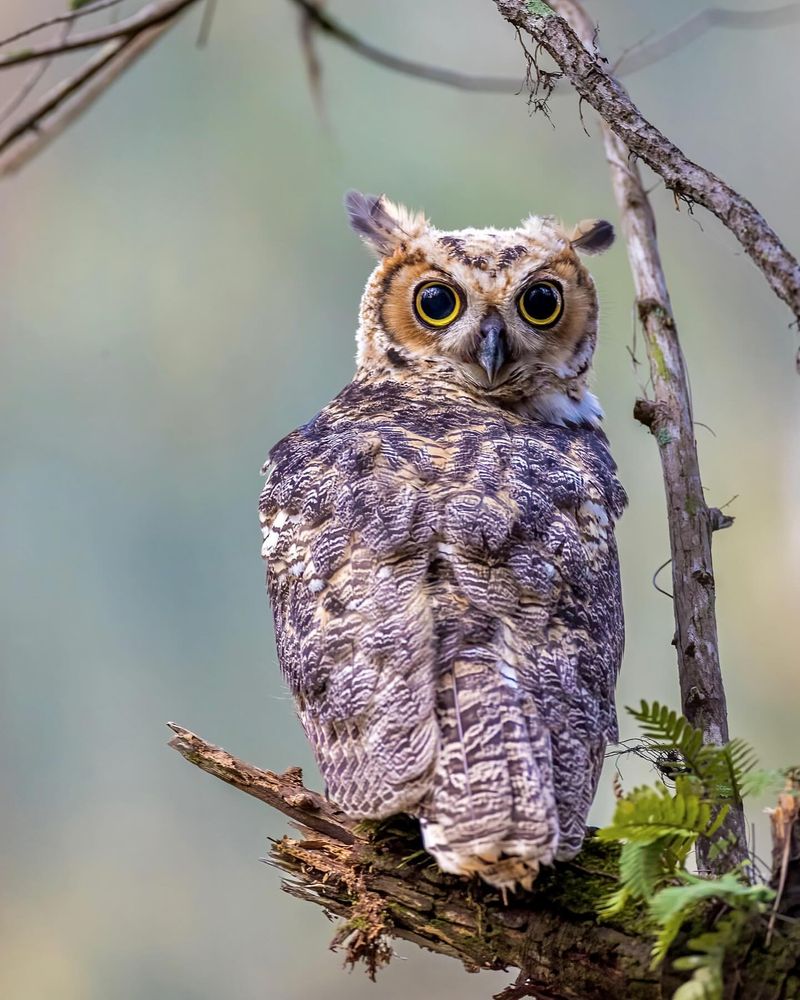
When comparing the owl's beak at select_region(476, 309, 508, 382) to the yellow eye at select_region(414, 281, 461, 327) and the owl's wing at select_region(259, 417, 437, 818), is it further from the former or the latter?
the owl's wing at select_region(259, 417, 437, 818)

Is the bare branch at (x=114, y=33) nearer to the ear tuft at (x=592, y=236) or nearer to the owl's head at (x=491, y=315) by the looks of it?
the owl's head at (x=491, y=315)

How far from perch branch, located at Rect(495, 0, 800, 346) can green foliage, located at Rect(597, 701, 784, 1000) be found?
73 centimetres

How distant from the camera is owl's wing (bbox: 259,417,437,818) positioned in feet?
6.05

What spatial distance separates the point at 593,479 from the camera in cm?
248

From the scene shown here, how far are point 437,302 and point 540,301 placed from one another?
11.3 inches

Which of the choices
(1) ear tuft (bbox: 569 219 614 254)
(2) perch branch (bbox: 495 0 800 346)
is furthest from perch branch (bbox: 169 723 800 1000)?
(1) ear tuft (bbox: 569 219 614 254)

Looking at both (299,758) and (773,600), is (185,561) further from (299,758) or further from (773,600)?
(773,600)

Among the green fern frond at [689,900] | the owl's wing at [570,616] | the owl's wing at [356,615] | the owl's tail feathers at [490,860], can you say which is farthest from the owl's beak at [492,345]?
the green fern frond at [689,900]

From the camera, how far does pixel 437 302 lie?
294cm

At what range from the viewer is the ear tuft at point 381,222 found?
3.17 meters

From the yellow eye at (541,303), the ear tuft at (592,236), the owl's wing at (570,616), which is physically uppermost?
the ear tuft at (592,236)

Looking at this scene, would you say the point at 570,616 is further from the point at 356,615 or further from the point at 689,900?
the point at 689,900

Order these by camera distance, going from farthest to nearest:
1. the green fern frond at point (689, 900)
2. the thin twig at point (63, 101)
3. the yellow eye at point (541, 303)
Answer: the thin twig at point (63, 101)
the yellow eye at point (541, 303)
the green fern frond at point (689, 900)

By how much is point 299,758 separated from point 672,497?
10.9 feet
